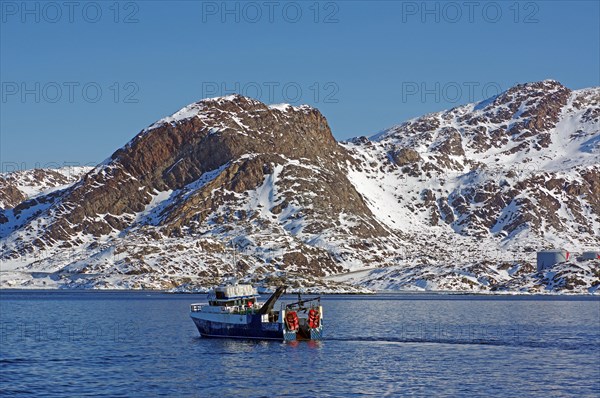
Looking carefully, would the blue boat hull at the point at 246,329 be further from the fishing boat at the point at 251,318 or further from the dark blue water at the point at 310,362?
the dark blue water at the point at 310,362

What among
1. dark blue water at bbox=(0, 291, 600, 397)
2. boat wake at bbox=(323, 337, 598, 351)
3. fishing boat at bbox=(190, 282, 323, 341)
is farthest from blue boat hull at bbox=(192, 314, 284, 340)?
boat wake at bbox=(323, 337, 598, 351)

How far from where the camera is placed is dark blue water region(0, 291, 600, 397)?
9075 cm

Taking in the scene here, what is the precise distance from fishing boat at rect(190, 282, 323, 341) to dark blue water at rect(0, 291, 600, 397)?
3652mm

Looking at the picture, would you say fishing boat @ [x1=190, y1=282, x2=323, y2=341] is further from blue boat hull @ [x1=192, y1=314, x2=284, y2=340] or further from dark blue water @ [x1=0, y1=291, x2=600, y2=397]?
dark blue water @ [x1=0, y1=291, x2=600, y2=397]

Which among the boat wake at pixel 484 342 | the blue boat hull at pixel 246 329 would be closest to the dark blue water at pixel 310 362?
the boat wake at pixel 484 342

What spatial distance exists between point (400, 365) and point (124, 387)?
34800mm

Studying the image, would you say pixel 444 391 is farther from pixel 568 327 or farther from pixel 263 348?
pixel 568 327

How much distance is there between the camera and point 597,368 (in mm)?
104438

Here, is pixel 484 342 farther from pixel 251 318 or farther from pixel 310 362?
pixel 251 318

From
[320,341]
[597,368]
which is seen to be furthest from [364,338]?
[597,368]

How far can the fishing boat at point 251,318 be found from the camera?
14025cm

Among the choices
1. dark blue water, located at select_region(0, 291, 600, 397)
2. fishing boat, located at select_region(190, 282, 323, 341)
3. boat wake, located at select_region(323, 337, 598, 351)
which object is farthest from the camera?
fishing boat, located at select_region(190, 282, 323, 341)

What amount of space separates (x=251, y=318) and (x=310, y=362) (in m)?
31.1

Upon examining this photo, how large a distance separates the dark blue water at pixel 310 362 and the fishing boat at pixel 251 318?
365cm
